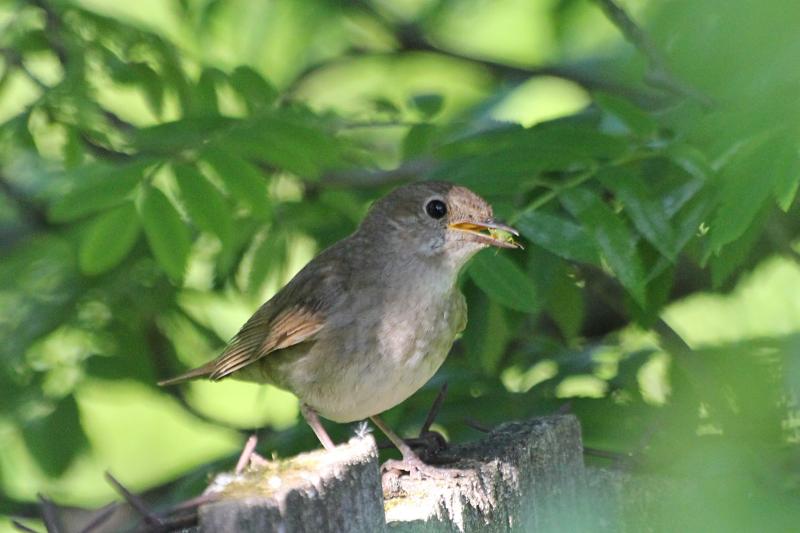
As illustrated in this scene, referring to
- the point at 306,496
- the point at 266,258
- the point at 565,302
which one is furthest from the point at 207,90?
the point at 306,496

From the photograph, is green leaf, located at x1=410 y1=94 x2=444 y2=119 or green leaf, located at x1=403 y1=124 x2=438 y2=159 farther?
green leaf, located at x1=410 y1=94 x2=444 y2=119

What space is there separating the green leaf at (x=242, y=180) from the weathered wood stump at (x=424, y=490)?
53.3 inches

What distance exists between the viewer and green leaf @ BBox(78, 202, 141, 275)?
3611 millimetres

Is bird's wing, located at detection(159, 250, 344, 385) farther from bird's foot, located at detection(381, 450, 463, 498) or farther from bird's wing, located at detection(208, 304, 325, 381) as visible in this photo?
bird's foot, located at detection(381, 450, 463, 498)

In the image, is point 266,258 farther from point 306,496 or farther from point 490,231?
point 306,496

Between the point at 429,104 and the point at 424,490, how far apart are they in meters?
2.86

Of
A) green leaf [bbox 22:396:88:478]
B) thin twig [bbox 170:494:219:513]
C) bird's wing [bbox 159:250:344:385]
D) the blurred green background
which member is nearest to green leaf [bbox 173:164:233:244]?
the blurred green background

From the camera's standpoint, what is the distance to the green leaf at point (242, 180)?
143 inches

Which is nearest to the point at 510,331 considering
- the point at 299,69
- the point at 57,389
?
the point at 57,389

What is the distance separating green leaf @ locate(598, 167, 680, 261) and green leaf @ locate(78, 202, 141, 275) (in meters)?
1.44

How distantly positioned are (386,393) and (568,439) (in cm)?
117

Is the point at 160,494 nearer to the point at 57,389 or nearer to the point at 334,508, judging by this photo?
the point at 57,389

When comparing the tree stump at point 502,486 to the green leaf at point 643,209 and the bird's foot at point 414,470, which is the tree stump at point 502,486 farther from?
the green leaf at point 643,209

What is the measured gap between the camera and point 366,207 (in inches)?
186
